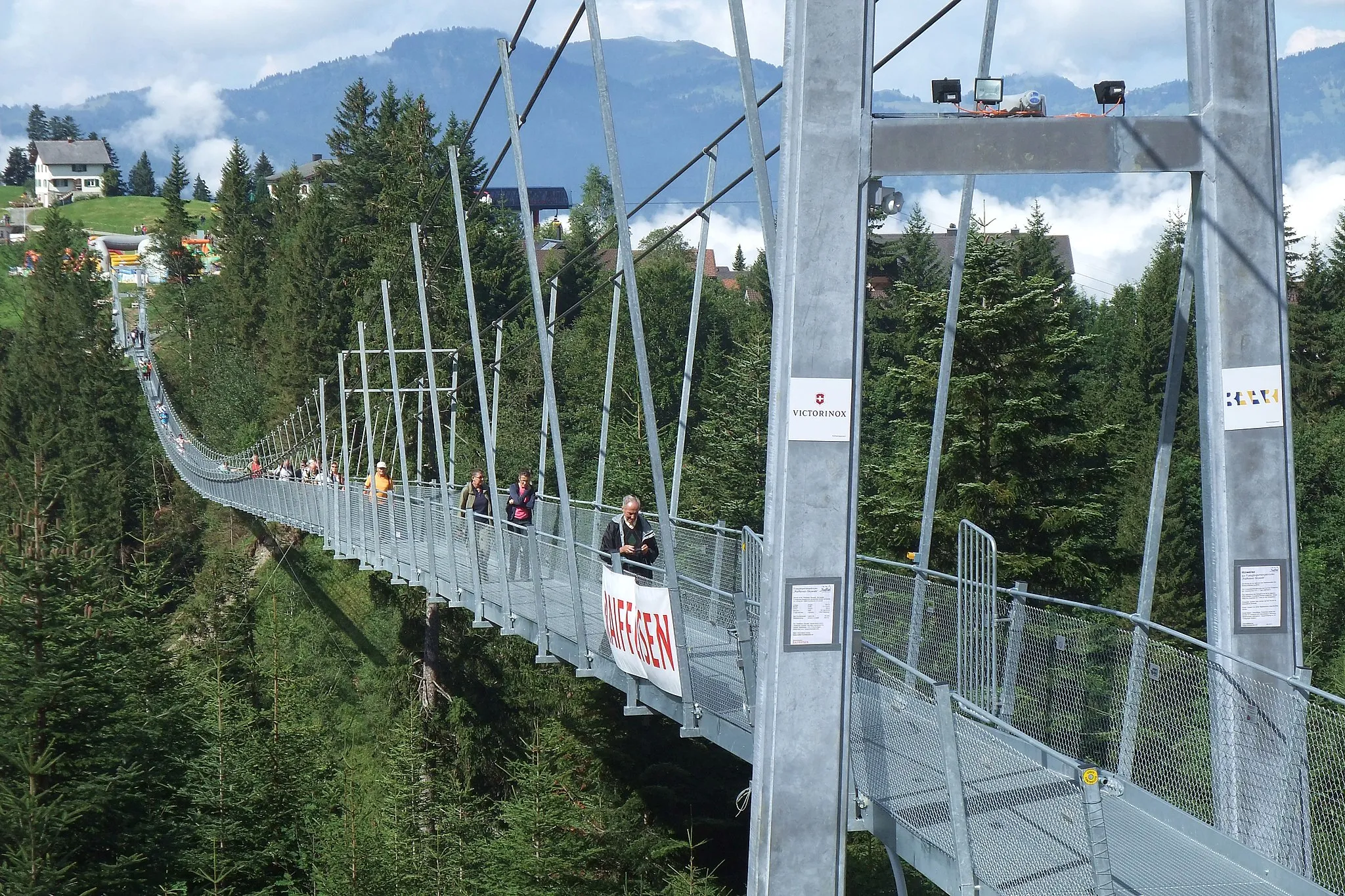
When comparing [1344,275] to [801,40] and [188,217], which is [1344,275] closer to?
[801,40]

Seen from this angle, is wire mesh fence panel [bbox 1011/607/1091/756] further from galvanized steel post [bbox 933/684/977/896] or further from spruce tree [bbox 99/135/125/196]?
spruce tree [bbox 99/135/125/196]

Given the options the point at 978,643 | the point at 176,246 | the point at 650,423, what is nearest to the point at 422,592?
the point at 650,423

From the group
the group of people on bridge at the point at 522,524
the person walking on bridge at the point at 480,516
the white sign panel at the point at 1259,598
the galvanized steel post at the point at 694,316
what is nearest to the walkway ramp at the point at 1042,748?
the white sign panel at the point at 1259,598

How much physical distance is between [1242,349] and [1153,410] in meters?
37.0

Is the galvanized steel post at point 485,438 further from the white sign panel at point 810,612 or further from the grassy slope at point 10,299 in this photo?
the grassy slope at point 10,299

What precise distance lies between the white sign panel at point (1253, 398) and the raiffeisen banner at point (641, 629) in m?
3.73

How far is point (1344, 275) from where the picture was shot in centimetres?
4884

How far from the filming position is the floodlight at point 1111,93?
6227mm

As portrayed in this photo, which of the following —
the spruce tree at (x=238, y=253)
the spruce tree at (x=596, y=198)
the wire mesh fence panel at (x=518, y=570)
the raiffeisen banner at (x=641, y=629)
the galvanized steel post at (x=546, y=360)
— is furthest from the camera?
the spruce tree at (x=596, y=198)

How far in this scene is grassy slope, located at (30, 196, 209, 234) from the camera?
14512 centimetres

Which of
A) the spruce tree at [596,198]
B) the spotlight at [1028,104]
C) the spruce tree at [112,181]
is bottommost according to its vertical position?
the spotlight at [1028,104]

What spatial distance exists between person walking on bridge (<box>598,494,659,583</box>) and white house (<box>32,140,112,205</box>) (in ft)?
639

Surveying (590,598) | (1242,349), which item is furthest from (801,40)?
(590,598)

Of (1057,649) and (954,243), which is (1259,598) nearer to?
(1057,649)
